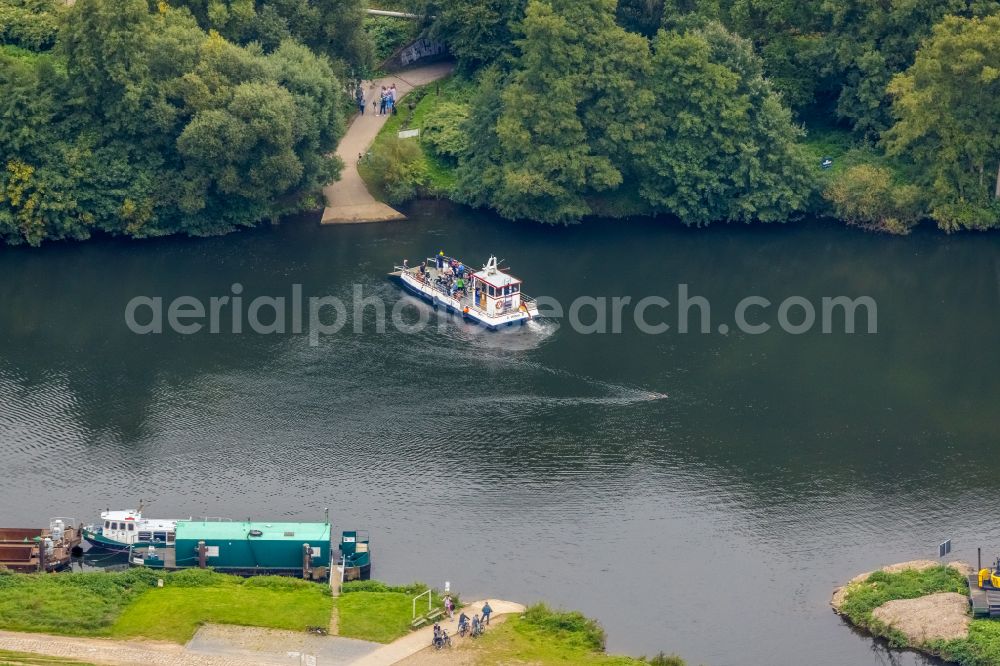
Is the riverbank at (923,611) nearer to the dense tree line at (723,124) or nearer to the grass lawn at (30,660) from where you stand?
the grass lawn at (30,660)

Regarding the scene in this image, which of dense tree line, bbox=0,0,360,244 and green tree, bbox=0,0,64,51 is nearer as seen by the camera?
dense tree line, bbox=0,0,360,244

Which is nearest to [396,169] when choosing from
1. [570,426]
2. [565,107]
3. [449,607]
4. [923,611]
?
[565,107]

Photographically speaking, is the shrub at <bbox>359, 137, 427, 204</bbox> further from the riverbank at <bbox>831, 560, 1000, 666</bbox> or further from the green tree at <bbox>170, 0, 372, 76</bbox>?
the riverbank at <bbox>831, 560, 1000, 666</bbox>

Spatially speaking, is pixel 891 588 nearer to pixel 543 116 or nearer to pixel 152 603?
pixel 152 603

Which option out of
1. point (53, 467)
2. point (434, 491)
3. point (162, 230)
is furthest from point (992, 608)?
point (162, 230)

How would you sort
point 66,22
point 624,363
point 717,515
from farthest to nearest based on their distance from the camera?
point 66,22 < point 624,363 < point 717,515

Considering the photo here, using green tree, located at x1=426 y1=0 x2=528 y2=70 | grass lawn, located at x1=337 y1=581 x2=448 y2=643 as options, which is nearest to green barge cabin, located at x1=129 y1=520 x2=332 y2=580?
grass lawn, located at x1=337 y1=581 x2=448 y2=643

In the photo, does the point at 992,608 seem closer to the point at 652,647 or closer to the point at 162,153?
the point at 652,647
